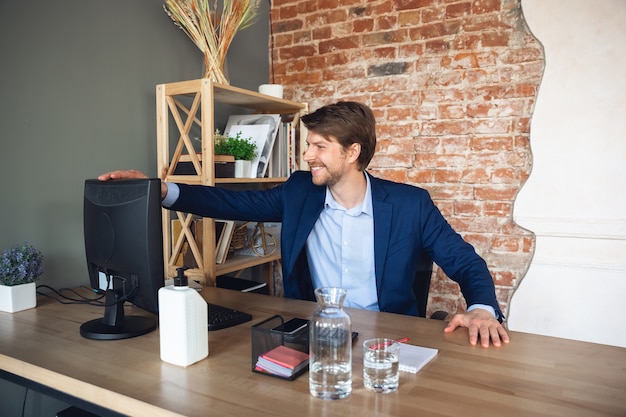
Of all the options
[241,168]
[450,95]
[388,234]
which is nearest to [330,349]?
[388,234]

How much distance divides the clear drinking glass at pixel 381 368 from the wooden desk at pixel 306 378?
0.07ft

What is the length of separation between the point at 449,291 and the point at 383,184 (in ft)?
3.20

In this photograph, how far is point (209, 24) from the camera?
91.0 inches

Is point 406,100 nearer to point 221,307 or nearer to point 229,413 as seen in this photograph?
point 221,307

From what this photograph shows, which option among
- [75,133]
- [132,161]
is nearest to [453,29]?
[132,161]

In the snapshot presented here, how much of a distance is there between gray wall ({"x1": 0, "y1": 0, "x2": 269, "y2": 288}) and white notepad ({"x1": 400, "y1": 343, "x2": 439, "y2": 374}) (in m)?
1.38

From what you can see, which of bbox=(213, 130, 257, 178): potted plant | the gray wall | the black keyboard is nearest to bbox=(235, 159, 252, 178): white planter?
bbox=(213, 130, 257, 178): potted plant

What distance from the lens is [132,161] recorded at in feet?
7.07

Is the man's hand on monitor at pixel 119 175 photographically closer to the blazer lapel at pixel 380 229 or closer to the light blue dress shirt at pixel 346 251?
the light blue dress shirt at pixel 346 251

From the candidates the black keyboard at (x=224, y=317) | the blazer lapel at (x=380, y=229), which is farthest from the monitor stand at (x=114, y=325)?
the blazer lapel at (x=380, y=229)

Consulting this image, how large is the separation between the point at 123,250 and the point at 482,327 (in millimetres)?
1009

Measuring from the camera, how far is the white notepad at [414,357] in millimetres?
1140

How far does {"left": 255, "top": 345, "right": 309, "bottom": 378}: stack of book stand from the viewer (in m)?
1.09

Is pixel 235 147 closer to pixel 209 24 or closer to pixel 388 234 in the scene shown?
pixel 209 24
